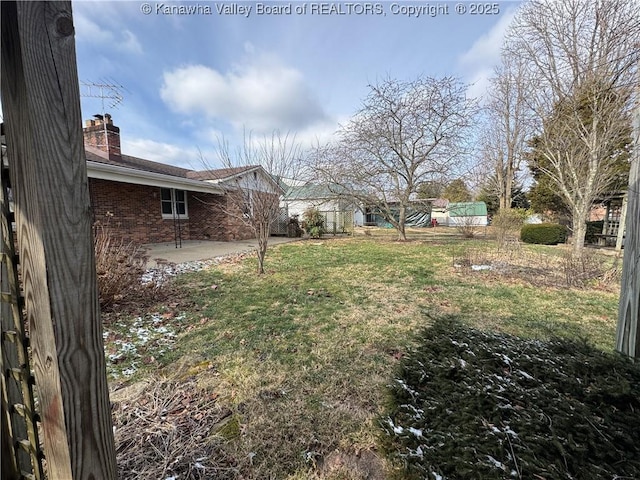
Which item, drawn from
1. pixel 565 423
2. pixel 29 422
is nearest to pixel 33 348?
pixel 29 422

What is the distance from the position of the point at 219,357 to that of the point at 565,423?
8.63 ft

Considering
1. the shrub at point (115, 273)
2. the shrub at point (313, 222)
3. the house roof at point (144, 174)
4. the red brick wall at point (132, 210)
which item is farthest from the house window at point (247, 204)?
the shrub at point (313, 222)

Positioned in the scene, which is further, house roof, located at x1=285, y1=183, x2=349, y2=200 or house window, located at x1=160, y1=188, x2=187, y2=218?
house roof, located at x1=285, y1=183, x2=349, y2=200

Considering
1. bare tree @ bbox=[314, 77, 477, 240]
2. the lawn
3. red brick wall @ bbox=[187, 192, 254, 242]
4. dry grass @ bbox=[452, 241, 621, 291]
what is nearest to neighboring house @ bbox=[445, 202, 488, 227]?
bare tree @ bbox=[314, 77, 477, 240]

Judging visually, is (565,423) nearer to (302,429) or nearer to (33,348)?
(302,429)

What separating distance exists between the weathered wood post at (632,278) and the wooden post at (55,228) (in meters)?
2.24

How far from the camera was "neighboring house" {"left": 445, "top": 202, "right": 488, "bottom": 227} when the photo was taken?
51.4 feet

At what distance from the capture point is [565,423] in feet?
3.22

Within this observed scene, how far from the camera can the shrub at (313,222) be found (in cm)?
1530

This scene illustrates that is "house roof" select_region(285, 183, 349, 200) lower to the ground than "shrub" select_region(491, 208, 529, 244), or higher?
higher

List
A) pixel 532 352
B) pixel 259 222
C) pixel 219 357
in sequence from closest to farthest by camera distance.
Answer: pixel 532 352 → pixel 219 357 → pixel 259 222

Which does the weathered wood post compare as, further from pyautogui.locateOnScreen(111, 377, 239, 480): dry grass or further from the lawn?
pyautogui.locateOnScreen(111, 377, 239, 480): dry grass

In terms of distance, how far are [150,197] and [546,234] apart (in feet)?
56.0

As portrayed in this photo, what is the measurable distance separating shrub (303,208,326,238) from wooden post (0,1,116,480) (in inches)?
570
